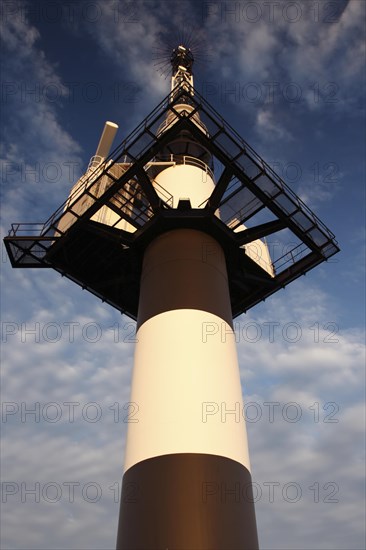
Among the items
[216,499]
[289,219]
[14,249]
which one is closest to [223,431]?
[216,499]

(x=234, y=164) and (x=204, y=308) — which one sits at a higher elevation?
(x=234, y=164)

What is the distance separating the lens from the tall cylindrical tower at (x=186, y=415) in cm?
1130

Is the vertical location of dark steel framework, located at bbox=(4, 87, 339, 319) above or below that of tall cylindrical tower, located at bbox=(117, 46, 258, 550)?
above

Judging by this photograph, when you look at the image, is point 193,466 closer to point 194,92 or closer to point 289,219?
point 289,219

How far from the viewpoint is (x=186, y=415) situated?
1258 cm

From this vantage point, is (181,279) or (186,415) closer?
(186,415)

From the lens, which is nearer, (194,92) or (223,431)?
(223,431)

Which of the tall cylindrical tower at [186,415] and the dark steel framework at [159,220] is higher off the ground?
the dark steel framework at [159,220]

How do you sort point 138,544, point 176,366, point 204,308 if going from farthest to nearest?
1. point 204,308
2. point 176,366
3. point 138,544

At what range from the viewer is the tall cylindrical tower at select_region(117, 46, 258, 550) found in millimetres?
11305

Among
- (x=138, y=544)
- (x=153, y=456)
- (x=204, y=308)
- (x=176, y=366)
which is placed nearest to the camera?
(x=138, y=544)

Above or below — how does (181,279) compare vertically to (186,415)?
above

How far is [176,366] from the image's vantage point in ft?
44.1

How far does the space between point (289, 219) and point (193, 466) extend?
9.84 metres
